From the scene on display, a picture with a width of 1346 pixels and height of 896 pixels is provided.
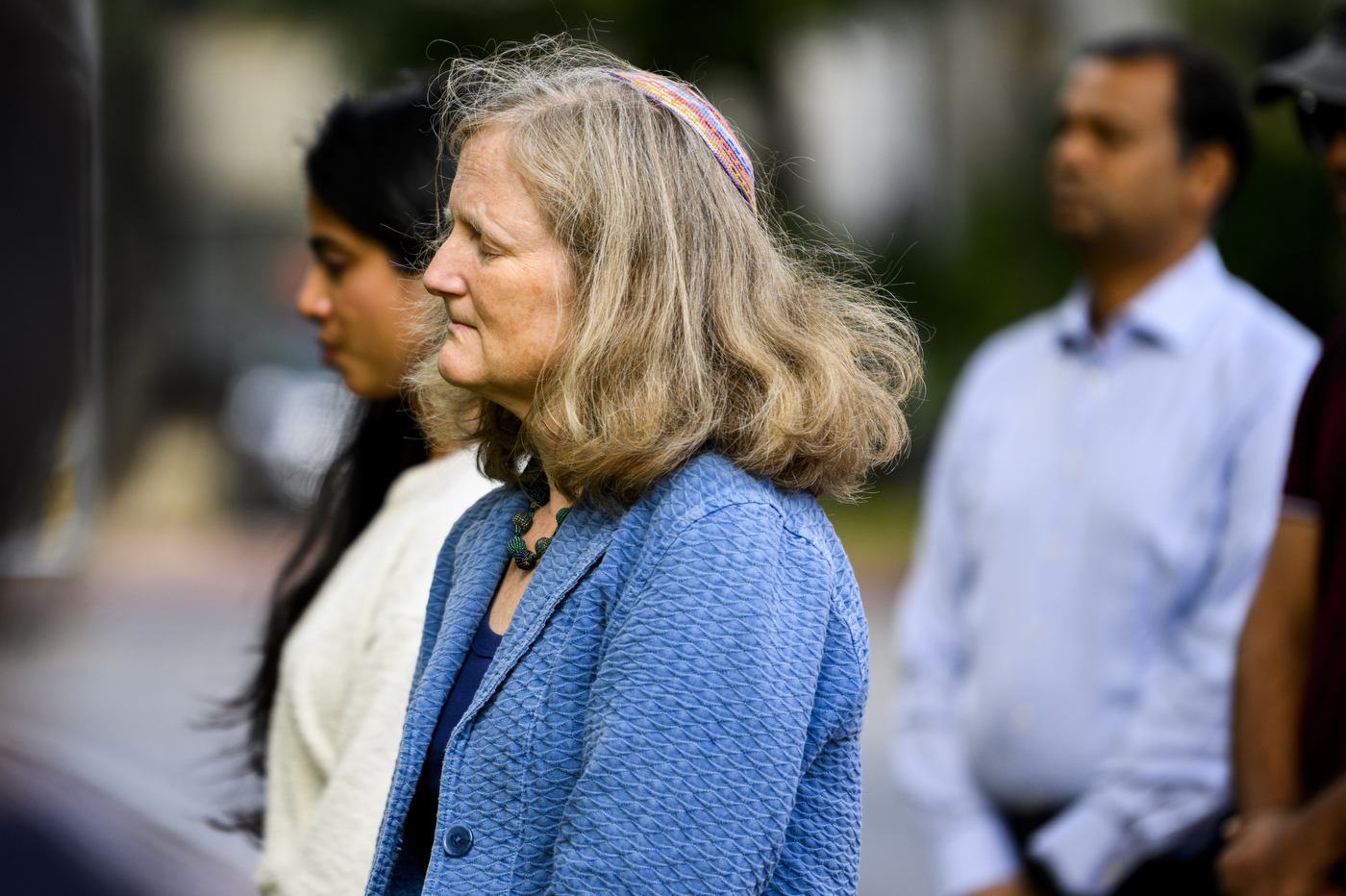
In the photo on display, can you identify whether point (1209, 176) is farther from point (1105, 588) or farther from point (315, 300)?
point (315, 300)

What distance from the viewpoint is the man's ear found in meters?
3.46

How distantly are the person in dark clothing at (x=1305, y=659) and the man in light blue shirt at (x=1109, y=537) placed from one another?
0.27m

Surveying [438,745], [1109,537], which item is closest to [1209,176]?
[1109,537]

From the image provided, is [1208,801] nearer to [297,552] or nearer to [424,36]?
[297,552]

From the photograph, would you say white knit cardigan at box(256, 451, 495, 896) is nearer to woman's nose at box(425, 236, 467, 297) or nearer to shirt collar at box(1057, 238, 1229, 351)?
woman's nose at box(425, 236, 467, 297)

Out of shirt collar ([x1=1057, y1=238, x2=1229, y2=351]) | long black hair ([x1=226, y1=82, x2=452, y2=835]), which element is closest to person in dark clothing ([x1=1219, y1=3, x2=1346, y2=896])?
shirt collar ([x1=1057, y1=238, x2=1229, y2=351])

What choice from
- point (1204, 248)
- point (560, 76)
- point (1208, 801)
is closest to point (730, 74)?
point (1204, 248)

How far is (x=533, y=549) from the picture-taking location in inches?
60.4

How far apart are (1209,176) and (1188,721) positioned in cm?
144

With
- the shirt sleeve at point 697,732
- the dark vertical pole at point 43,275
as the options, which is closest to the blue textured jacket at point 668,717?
the shirt sleeve at point 697,732

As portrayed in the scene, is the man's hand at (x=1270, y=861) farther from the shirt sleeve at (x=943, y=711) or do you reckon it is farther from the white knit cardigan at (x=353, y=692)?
the white knit cardigan at (x=353, y=692)

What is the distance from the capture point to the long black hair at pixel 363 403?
2.27 meters

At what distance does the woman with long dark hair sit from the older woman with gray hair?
0.33 metres

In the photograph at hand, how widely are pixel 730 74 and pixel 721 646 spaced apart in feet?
42.9
